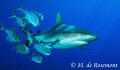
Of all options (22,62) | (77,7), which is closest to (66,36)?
(22,62)

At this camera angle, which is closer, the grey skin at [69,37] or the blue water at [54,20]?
the grey skin at [69,37]

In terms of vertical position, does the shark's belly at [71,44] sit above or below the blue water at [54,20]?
below

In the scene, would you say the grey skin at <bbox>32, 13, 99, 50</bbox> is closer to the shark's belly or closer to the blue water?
the shark's belly

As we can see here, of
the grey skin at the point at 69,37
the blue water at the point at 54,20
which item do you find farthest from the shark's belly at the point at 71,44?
the blue water at the point at 54,20

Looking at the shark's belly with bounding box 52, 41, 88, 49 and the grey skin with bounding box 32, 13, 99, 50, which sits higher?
the grey skin with bounding box 32, 13, 99, 50

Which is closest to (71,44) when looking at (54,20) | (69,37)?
(69,37)

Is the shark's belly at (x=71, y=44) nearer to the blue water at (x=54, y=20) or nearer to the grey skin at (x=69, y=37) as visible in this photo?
the grey skin at (x=69, y=37)

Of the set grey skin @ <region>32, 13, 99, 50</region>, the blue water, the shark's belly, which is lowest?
the shark's belly

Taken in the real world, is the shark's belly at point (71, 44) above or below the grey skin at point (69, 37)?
below

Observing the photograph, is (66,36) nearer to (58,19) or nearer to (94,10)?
(58,19)

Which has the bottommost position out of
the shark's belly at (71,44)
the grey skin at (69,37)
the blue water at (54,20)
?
the shark's belly at (71,44)

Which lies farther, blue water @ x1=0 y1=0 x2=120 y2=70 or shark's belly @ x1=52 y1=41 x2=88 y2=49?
blue water @ x1=0 y1=0 x2=120 y2=70

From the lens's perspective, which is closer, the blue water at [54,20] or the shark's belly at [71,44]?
the shark's belly at [71,44]

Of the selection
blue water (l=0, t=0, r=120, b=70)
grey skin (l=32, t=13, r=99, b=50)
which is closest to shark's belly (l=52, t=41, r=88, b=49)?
grey skin (l=32, t=13, r=99, b=50)
